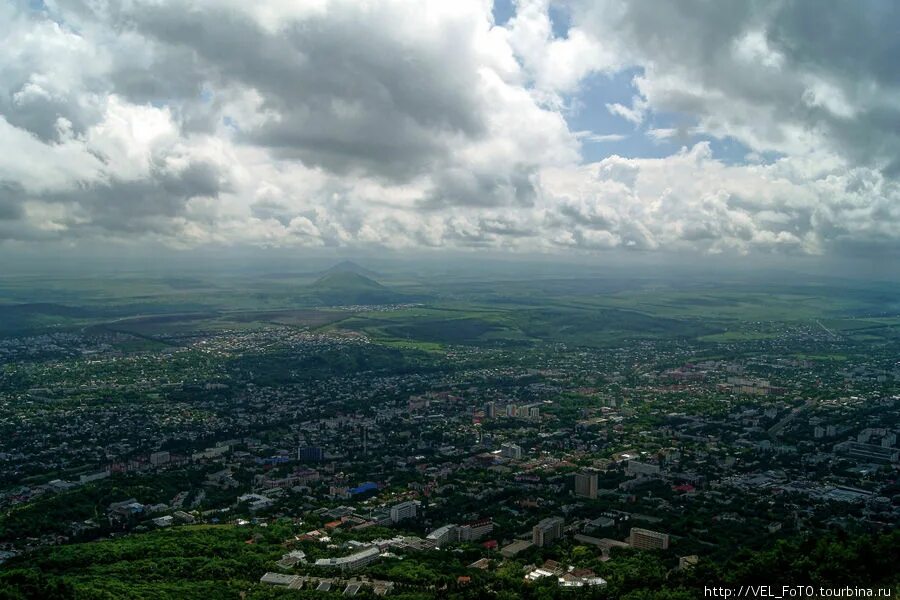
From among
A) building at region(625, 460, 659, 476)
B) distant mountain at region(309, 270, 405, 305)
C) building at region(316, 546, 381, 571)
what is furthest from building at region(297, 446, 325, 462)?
distant mountain at region(309, 270, 405, 305)

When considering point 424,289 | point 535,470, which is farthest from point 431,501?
point 424,289

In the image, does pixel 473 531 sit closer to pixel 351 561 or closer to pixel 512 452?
pixel 351 561

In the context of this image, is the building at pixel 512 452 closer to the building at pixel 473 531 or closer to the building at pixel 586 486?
the building at pixel 586 486

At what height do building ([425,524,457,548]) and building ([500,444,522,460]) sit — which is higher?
building ([425,524,457,548])

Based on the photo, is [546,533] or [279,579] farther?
[546,533]

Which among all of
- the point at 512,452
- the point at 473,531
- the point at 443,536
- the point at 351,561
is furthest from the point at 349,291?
the point at 351,561

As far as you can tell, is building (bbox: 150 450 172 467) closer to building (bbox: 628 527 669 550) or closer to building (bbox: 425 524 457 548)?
building (bbox: 425 524 457 548)
